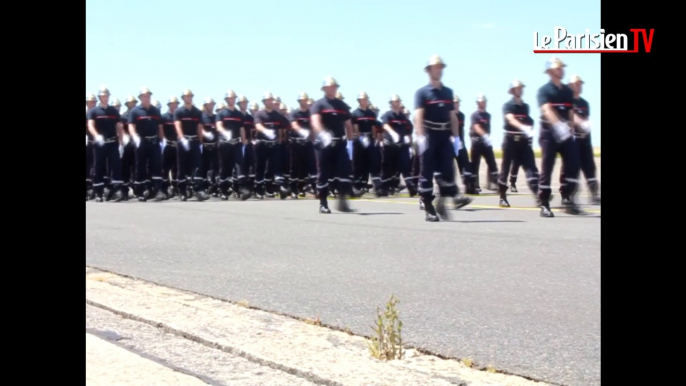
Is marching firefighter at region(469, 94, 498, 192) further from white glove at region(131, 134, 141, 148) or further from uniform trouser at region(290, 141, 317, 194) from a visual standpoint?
white glove at region(131, 134, 141, 148)

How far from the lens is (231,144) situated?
73.2 feet

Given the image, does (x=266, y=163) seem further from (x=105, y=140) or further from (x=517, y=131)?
(x=517, y=131)

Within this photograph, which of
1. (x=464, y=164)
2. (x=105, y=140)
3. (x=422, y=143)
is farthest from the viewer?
(x=105, y=140)

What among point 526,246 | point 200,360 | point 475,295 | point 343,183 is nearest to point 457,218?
point 343,183

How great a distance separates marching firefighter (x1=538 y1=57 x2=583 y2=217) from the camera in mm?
13141

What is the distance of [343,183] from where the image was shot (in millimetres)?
16891

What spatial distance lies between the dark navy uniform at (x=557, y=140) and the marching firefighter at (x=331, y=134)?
3441 mm

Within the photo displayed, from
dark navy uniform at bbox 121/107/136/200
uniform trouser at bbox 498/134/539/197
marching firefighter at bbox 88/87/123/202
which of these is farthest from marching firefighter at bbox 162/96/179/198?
uniform trouser at bbox 498/134/539/197

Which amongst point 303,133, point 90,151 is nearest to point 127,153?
point 90,151

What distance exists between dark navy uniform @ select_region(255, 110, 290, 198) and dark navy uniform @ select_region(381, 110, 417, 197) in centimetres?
228

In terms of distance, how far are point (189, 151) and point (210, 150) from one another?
1.09 m
